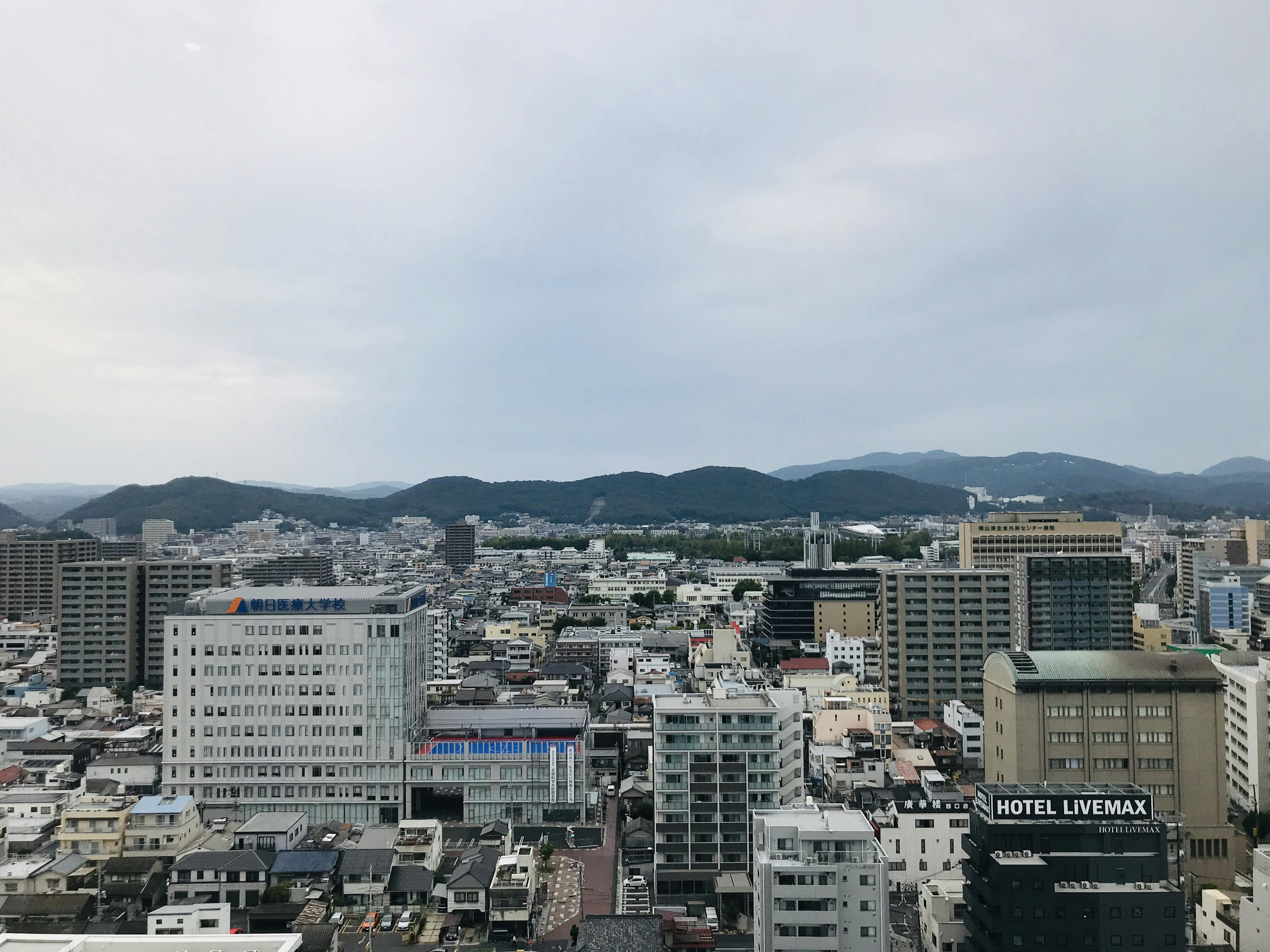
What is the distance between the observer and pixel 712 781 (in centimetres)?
2153

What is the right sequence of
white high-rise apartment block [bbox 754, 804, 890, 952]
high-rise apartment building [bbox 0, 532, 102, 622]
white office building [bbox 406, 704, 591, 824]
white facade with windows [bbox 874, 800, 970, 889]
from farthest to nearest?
high-rise apartment building [bbox 0, 532, 102, 622] < white office building [bbox 406, 704, 591, 824] < white facade with windows [bbox 874, 800, 970, 889] < white high-rise apartment block [bbox 754, 804, 890, 952]

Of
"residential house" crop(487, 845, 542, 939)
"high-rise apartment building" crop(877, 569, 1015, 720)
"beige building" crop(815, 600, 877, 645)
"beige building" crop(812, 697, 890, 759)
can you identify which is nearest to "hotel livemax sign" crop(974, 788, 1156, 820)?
"residential house" crop(487, 845, 542, 939)

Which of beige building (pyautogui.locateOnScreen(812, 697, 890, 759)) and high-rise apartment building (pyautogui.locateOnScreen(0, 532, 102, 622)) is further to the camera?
high-rise apartment building (pyautogui.locateOnScreen(0, 532, 102, 622))

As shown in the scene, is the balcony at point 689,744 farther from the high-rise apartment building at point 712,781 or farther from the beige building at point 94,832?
the beige building at point 94,832

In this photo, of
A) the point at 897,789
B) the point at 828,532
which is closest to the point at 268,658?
the point at 897,789

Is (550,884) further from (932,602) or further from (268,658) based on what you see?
(932,602)

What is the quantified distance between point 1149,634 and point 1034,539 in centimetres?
899

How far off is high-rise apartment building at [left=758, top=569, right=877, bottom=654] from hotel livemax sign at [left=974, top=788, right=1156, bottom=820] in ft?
113

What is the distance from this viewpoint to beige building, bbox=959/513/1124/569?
5303 cm

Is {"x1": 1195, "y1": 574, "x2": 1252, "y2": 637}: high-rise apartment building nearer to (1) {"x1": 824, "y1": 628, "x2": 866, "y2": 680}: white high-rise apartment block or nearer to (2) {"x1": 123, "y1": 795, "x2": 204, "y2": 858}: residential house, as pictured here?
(1) {"x1": 824, "y1": 628, "x2": 866, "y2": 680}: white high-rise apartment block

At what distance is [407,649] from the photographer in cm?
2664

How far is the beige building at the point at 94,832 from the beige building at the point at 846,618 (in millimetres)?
34587

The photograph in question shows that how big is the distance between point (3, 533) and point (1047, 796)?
82270 mm

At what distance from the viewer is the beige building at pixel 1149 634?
4525 cm
